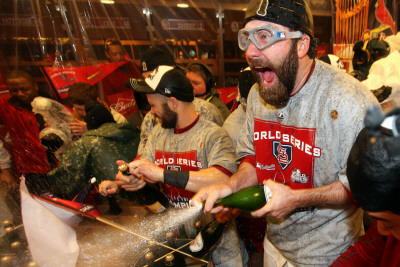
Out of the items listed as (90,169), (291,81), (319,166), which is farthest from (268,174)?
(90,169)

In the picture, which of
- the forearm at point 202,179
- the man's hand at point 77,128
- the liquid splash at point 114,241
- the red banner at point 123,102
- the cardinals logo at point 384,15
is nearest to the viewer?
the liquid splash at point 114,241

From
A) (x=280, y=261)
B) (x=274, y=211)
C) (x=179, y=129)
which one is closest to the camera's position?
(x=274, y=211)

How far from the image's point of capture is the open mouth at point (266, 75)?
67.1 inches

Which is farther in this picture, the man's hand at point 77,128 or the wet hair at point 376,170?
the man's hand at point 77,128

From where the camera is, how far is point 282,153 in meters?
1.77

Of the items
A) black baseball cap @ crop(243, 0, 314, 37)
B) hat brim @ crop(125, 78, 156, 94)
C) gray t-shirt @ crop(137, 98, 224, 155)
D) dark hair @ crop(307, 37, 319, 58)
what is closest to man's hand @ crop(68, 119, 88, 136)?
gray t-shirt @ crop(137, 98, 224, 155)

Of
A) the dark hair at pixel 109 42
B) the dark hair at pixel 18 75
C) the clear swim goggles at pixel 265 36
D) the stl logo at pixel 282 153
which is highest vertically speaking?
the clear swim goggles at pixel 265 36

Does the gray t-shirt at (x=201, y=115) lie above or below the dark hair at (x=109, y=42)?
below

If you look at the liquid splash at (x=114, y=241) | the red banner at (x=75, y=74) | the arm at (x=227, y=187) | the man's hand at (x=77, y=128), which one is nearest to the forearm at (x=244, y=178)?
the arm at (x=227, y=187)

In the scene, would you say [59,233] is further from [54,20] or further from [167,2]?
[167,2]

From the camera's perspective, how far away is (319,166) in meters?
1.59

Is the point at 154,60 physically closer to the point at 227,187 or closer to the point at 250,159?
the point at 250,159

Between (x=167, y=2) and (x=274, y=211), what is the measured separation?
7.40 metres

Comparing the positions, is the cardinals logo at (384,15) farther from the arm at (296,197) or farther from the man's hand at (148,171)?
the man's hand at (148,171)
